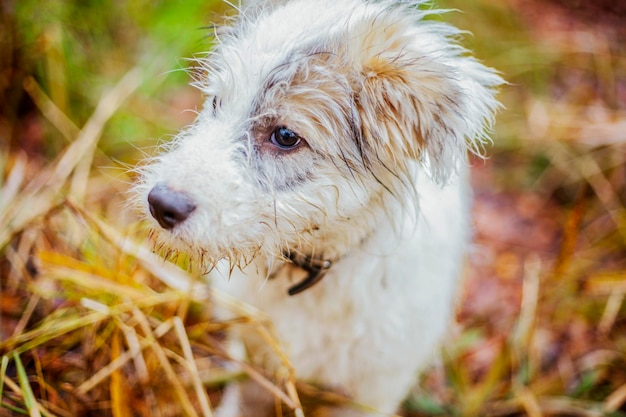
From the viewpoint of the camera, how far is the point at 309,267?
7.02 ft

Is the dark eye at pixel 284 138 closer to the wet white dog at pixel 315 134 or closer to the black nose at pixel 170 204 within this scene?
the wet white dog at pixel 315 134

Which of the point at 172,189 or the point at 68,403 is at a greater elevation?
the point at 172,189

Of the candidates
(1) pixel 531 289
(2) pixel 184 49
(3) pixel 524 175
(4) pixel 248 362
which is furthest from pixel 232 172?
(3) pixel 524 175

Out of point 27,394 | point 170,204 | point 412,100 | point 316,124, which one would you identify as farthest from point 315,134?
point 27,394

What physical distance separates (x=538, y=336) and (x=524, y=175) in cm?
144

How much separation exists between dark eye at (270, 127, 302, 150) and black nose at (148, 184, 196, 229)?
1.20ft

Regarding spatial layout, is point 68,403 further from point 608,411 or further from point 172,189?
point 608,411

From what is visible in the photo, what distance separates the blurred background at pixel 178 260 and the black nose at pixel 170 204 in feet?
2.15

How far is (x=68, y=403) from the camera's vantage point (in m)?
2.42

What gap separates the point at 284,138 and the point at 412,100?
0.43 m

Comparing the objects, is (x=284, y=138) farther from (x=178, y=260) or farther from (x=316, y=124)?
(x=178, y=260)

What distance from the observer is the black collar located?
2.12 meters

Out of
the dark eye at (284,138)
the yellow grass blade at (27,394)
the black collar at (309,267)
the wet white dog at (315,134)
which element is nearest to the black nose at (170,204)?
the wet white dog at (315,134)

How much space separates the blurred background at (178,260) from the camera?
2549mm
